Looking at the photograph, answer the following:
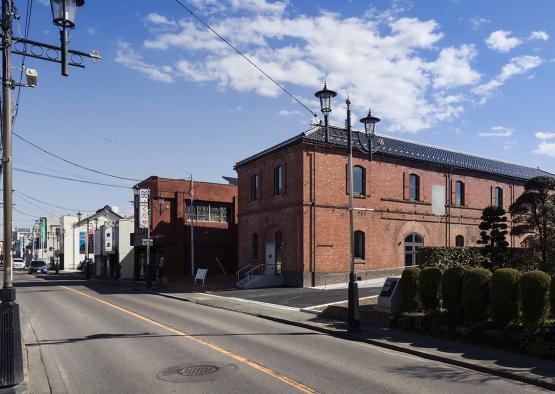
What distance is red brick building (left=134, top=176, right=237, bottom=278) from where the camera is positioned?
45.9m

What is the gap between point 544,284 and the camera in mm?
12352

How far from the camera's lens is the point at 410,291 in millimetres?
16234

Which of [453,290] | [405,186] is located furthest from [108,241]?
[453,290]

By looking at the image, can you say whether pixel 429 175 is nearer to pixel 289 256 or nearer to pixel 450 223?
pixel 450 223

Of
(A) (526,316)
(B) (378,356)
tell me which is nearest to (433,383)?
(B) (378,356)

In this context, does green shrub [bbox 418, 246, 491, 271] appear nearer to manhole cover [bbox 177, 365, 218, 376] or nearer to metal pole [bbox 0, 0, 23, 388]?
manhole cover [bbox 177, 365, 218, 376]

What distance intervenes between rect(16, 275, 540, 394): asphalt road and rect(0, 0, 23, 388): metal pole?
2.21 ft

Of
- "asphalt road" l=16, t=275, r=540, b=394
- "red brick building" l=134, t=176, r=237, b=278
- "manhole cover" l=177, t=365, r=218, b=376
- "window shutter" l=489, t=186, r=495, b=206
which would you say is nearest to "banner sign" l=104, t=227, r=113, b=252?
"red brick building" l=134, t=176, r=237, b=278

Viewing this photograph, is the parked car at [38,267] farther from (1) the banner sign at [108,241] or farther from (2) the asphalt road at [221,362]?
(2) the asphalt road at [221,362]

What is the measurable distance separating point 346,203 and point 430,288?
57.9ft

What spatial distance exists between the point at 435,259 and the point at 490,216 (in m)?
5.95

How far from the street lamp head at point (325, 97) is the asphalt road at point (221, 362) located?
6.42m

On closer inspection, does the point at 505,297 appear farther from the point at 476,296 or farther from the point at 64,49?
the point at 64,49

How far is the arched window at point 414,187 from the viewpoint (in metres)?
36.8
